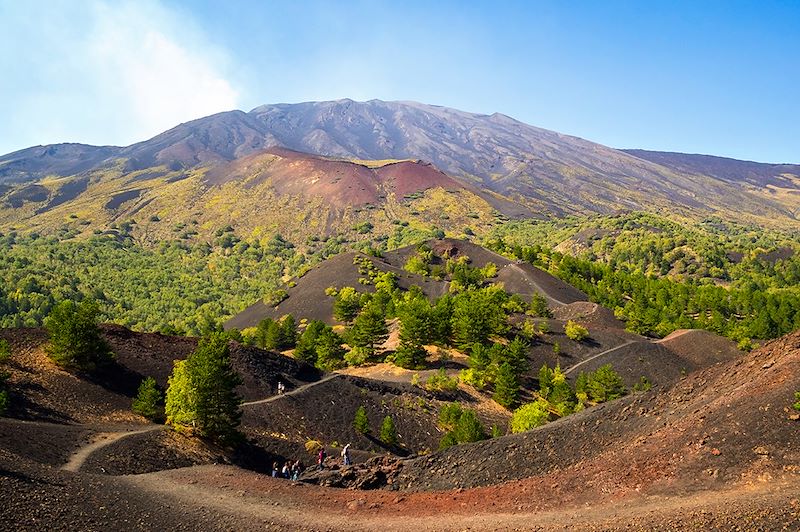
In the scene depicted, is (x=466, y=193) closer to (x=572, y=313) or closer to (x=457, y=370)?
(x=572, y=313)

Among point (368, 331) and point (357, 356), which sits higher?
point (368, 331)

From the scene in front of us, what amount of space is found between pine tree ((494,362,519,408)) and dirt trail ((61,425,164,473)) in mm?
26382

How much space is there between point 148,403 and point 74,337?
6.55 meters

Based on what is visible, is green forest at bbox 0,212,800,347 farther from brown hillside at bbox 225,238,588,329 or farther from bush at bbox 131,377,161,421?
bush at bbox 131,377,161,421

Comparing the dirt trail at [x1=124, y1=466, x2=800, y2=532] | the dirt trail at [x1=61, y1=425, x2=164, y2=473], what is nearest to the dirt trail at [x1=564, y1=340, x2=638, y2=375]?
the dirt trail at [x1=124, y1=466, x2=800, y2=532]

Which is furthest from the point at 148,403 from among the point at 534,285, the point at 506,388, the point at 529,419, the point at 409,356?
the point at 534,285

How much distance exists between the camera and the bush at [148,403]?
93.3 feet

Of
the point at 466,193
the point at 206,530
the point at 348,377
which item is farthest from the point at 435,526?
the point at 466,193

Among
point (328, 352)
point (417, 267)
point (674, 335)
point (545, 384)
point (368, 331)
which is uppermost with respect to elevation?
point (417, 267)

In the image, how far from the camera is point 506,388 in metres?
41.9

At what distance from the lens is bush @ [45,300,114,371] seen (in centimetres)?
3019

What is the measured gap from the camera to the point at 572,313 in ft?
221

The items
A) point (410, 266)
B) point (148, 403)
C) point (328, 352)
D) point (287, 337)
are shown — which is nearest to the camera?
point (148, 403)

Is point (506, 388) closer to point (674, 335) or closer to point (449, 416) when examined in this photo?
point (449, 416)
